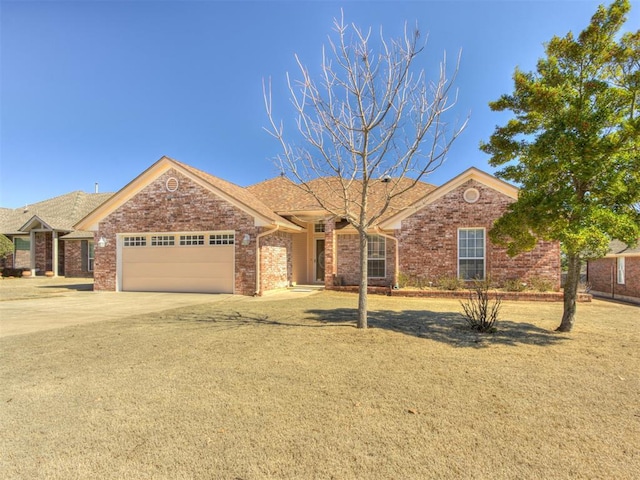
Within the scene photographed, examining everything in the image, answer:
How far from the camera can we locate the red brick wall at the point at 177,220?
14.5 meters

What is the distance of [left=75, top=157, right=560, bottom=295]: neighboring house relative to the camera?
14.2 metres

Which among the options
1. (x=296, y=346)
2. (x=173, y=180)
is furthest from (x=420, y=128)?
(x=173, y=180)

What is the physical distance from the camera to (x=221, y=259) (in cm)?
1493

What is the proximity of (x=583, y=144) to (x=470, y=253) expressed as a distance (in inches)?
325

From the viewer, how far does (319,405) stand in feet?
12.8

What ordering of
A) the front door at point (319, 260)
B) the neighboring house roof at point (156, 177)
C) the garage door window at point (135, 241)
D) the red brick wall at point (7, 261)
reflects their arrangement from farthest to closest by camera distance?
the red brick wall at point (7, 261) → the front door at point (319, 260) → the garage door window at point (135, 241) → the neighboring house roof at point (156, 177)

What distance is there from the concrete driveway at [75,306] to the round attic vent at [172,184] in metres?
4.56

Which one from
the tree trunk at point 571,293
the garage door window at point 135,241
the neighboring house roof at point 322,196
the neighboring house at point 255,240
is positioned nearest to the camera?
the tree trunk at point 571,293

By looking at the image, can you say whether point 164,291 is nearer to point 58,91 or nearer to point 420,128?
point 58,91

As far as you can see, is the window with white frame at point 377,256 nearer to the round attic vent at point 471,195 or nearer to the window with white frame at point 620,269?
the round attic vent at point 471,195

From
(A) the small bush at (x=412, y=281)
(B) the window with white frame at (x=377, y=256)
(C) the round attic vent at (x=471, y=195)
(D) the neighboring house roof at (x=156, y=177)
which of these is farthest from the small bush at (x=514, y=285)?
(D) the neighboring house roof at (x=156, y=177)

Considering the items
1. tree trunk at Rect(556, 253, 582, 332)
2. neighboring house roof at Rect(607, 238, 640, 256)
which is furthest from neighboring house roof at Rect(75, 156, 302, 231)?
neighboring house roof at Rect(607, 238, 640, 256)

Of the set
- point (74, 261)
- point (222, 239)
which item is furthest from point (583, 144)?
point (74, 261)

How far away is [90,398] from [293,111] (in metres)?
6.99
